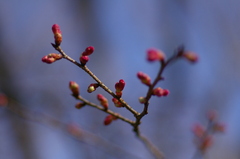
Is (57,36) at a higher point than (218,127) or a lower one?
lower

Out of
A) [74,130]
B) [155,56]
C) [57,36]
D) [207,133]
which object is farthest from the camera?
[74,130]

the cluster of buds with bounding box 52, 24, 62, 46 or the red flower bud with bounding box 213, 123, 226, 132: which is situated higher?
the red flower bud with bounding box 213, 123, 226, 132

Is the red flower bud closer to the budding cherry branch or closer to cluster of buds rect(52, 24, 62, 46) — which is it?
the budding cherry branch

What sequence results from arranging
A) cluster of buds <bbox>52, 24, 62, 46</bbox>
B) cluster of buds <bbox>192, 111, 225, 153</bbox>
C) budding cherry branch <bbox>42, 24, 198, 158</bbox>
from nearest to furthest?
budding cherry branch <bbox>42, 24, 198, 158</bbox> < cluster of buds <bbox>52, 24, 62, 46</bbox> < cluster of buds <bbox>192, 111, 225, 153</bbox>

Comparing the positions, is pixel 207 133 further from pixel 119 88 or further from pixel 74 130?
pixel 119 88

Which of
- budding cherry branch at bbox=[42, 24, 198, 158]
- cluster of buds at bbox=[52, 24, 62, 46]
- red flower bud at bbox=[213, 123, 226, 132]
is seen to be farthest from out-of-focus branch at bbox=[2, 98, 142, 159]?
cluster of buds at bbox=[52, 24, 62, 46]

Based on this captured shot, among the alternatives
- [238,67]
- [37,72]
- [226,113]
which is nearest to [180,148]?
[226,113]

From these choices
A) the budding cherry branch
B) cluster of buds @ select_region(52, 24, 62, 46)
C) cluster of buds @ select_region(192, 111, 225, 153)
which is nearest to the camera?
the budding cherry branch

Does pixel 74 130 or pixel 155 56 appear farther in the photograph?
pixel 74 130

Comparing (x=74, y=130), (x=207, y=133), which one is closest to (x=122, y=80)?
(x=207, y=133)

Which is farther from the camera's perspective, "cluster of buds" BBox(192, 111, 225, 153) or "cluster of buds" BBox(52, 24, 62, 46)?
"cluster of buds" BBox(192, 111, 225, 153)

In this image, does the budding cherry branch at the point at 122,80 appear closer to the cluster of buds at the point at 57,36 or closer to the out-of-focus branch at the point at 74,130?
the cluster of buds at the point at 57,36

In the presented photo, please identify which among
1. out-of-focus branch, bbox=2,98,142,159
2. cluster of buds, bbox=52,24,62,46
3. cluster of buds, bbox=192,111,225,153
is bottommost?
cluster of buds, bbox=52,24,62,46
